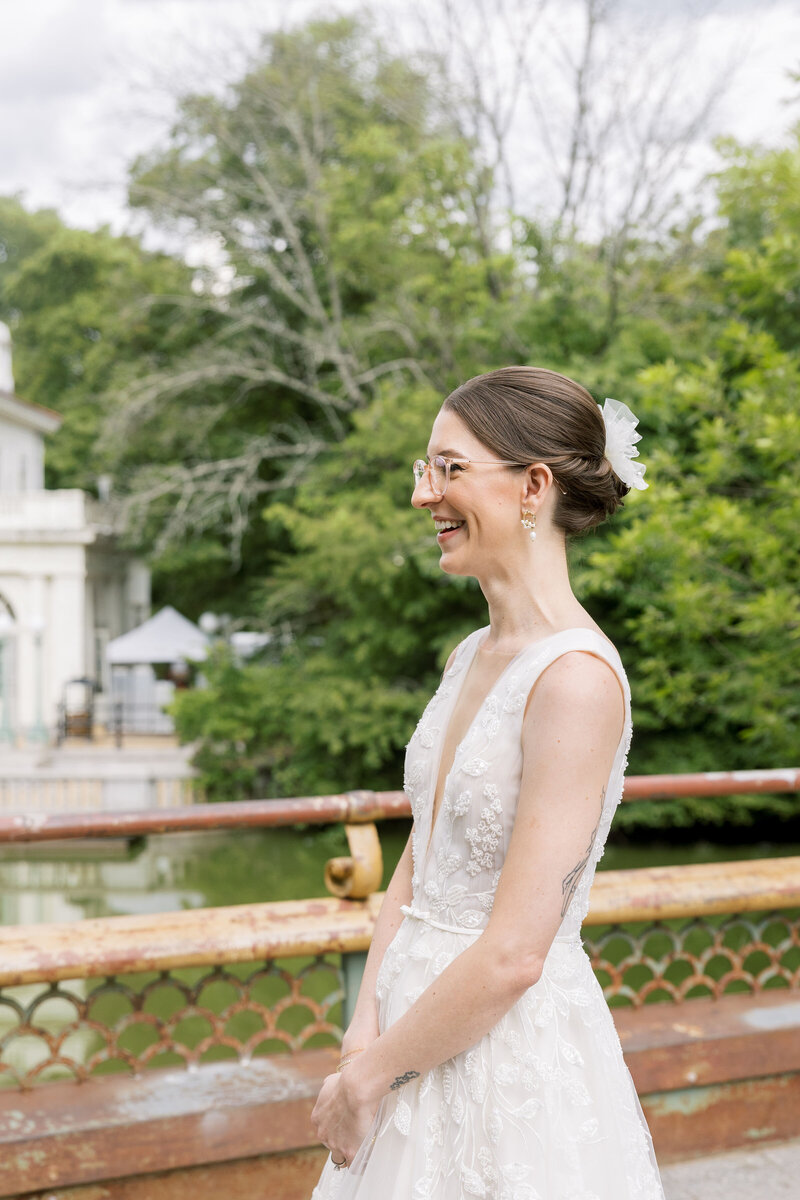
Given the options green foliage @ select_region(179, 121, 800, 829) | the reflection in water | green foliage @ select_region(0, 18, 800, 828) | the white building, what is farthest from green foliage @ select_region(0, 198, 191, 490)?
the reflection in water

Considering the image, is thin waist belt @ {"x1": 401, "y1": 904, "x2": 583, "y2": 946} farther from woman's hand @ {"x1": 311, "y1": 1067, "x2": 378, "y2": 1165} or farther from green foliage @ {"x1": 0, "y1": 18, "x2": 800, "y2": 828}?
green foliage @ {"x1": 0, "y1": 18, "x2": 800, "y2": 828}

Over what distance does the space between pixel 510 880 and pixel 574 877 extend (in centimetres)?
10

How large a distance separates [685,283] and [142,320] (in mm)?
10593

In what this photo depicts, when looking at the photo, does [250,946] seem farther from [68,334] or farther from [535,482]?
[68,334]

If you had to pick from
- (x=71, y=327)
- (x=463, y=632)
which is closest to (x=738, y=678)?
(x=463, y=632)

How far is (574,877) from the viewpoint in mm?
1332

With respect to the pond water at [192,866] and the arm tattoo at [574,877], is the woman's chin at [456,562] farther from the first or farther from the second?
the pond water at [192,866]

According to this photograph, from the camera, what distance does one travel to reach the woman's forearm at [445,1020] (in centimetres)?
129

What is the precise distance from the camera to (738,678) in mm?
10055

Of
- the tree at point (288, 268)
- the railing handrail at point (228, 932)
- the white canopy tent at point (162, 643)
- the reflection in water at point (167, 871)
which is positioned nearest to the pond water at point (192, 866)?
the reflection in water at point (167, 871)

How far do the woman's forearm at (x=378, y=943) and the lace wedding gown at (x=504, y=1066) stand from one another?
0.06 m

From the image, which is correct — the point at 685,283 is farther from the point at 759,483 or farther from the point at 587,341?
the point at 759,483

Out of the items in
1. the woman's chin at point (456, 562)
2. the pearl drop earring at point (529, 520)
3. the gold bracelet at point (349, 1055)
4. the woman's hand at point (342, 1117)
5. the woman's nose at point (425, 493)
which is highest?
the woman's nose at point (425, 493)

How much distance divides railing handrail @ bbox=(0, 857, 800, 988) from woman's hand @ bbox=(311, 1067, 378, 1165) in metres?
1.07
